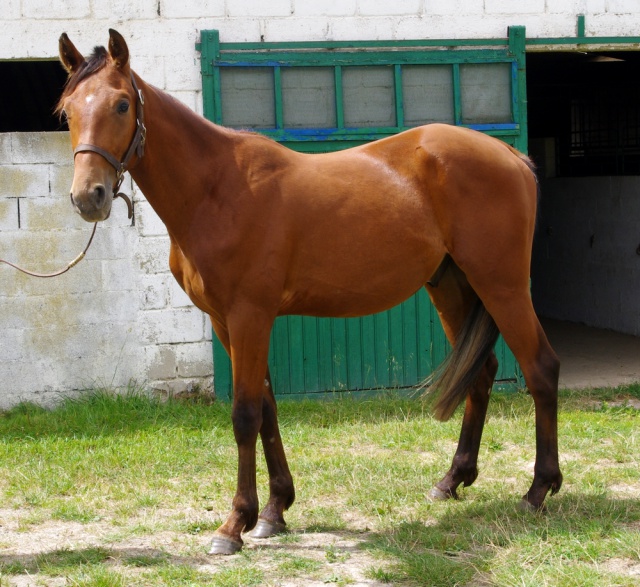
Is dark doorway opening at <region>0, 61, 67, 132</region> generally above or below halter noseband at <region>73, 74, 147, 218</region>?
above

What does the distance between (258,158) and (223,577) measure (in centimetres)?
183

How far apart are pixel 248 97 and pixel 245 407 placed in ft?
10.7

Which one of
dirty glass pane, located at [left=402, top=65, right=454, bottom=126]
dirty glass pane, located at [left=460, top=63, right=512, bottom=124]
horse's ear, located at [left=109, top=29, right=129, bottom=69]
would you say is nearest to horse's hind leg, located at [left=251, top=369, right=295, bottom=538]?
horse's ear, located at [left=109, top=29, right=129, bottom=69]

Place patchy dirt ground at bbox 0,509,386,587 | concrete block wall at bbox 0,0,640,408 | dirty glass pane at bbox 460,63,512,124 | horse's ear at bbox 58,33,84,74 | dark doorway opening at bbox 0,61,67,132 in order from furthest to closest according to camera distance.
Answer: dark doorway opening at bbox 0,61,67,132
dirty glass pane at bbox 460,63,512,124
concrete block wall at bbox 0,0,640,408
horse's ear at bbox 58,33,84,74
patchy dirt ground at bbox 0,509,386,587

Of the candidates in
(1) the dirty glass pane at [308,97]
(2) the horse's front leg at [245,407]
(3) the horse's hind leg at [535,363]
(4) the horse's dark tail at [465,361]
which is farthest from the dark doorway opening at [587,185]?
(2) the horse's front leg at [245,407]

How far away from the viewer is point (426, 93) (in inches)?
264

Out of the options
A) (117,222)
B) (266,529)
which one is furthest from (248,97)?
(266,529)

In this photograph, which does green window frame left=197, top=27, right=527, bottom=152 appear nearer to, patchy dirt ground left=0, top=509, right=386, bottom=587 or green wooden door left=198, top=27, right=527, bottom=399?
green wooden door left=198, top=27, right=527, bottom=399

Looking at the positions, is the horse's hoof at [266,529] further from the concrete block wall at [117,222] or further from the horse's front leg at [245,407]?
the concrete block wall at [117,222]

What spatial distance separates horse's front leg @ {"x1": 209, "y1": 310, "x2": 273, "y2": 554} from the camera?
12.8ft

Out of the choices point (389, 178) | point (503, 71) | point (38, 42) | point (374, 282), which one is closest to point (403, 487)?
point (374, 282)

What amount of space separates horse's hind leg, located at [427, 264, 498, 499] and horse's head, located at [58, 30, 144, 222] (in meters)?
1.74

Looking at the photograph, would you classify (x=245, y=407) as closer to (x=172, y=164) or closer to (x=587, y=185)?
(x=172, y=164)

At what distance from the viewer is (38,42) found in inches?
253
